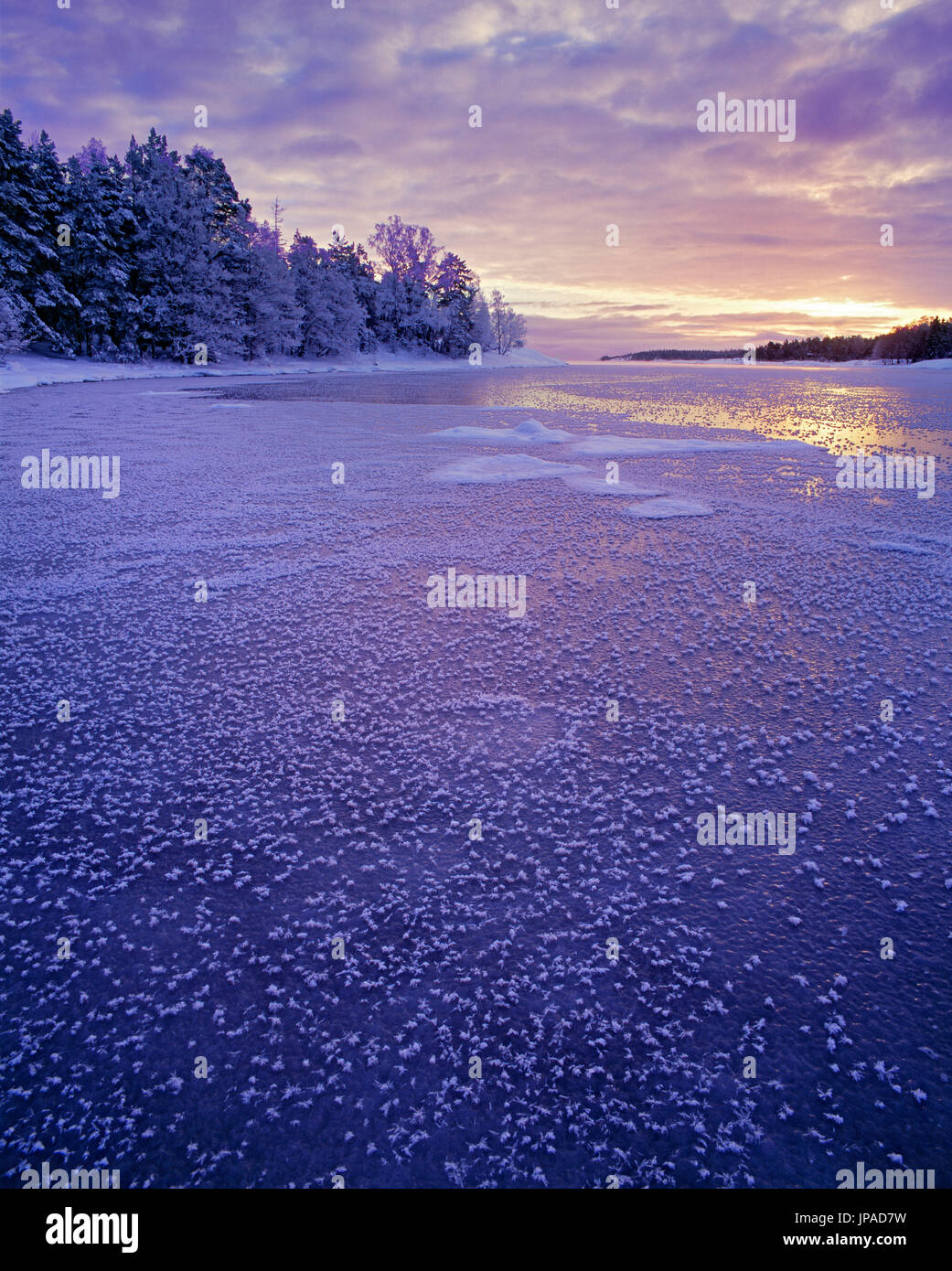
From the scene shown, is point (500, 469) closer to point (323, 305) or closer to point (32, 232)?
point (32, 232)

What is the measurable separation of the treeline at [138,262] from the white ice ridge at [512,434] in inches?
959

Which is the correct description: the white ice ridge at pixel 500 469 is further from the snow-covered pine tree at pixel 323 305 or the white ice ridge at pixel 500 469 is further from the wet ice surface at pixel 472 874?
the snow-covered pine tree at pixel 323 305

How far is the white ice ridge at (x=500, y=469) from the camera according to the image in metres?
9.57

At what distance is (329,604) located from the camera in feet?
15.9

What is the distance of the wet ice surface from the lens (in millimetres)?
1605

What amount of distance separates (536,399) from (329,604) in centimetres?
2181

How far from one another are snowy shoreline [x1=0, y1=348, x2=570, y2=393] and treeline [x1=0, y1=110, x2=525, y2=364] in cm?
107

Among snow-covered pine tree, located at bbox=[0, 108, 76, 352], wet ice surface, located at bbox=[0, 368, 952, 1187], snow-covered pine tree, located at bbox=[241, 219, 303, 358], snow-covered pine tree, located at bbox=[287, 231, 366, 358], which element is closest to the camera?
wet ice surface, located at bbox=[0, 368, 952, 1187]

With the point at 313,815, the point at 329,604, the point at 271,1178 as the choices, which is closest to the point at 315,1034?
the point at 271,1178

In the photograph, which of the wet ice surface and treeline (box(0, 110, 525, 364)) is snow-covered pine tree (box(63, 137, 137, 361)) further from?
the wet ice surface

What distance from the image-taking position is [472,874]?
237 cm

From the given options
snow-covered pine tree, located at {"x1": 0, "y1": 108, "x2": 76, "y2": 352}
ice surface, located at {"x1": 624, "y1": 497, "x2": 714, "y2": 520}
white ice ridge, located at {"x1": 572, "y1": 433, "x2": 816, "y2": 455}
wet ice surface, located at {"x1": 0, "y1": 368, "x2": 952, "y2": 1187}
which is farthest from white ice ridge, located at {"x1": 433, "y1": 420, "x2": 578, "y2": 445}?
snow-covered pine tree, located at {"x1": 0, "y1": 108, "x2": 76, "y2": 352}

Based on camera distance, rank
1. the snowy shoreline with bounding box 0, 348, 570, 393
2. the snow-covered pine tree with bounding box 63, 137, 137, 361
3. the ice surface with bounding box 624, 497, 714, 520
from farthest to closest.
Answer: the snow-covered pine tree with bounding box 63, 137, 137, 361 → the snowy shoreline with bounding box 0, 348, 570, 393 → the ice surface with bounding box 624, 497, 714, 520
